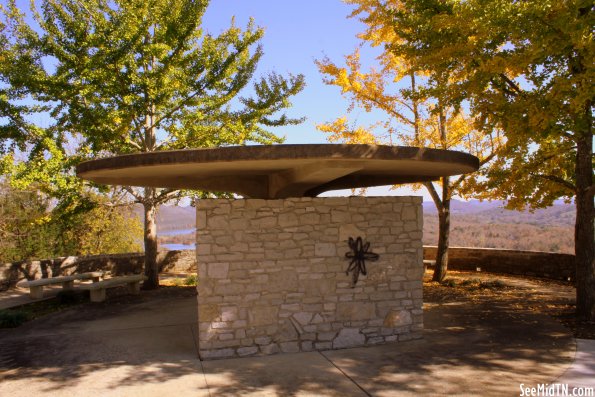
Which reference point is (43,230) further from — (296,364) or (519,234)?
(519,234)

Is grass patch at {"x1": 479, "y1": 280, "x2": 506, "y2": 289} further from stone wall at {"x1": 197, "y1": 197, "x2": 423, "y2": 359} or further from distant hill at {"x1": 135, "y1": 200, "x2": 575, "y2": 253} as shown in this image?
distant hill at {"x1": 135, "y1": 200, "x2": 575, "y2": 253}

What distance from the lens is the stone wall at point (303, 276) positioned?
21.4 feet

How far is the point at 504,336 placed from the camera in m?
7.41

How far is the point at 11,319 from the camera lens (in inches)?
349

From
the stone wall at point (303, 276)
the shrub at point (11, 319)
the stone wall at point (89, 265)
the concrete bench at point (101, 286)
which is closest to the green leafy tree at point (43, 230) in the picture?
the stone wall at point (89, 265)

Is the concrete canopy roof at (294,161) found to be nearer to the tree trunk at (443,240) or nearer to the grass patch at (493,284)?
the grass patch at (493,284)

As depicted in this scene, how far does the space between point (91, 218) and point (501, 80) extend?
15262 mm

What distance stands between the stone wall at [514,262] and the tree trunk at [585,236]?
17.7ft

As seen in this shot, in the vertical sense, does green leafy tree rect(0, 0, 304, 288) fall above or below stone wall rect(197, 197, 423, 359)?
above

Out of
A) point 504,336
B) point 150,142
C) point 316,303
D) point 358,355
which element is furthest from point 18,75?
point 504,336

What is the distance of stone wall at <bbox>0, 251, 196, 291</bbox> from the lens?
12.8 metres

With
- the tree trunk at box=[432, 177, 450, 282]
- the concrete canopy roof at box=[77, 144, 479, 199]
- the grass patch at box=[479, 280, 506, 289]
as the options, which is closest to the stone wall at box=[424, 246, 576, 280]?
the grass patch at box=[479, 280, 506, 289]

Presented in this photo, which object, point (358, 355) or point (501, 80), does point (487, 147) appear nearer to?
point (501, 80)

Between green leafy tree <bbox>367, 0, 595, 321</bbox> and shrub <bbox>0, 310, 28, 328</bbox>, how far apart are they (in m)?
9.31
